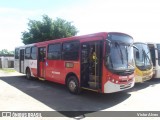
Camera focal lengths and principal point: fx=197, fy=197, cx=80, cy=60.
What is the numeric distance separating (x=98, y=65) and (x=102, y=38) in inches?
44.2

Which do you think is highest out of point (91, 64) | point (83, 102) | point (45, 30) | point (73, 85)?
point (45, 30)

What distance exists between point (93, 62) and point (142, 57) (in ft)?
12.7

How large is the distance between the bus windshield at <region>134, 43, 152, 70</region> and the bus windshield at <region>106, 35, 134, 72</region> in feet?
7.29

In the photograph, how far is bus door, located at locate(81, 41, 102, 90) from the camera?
8.15m

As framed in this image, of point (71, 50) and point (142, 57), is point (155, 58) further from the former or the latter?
point (71, 50)

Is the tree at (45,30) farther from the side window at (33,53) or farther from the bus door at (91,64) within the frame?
the bus door at (91,64)

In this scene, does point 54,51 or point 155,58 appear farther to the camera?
point 155,58

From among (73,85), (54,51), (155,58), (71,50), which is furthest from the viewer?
(155,58)

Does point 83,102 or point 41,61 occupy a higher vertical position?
point 41,61

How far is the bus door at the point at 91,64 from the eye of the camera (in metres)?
8.15

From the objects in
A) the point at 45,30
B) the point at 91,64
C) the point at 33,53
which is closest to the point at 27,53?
the point at 33,53

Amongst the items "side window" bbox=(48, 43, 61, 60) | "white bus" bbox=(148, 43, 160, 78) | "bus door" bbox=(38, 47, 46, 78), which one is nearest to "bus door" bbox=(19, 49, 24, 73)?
"bus door" bbox=(38, 47, 46, 78)

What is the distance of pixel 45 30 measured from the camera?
101 feet

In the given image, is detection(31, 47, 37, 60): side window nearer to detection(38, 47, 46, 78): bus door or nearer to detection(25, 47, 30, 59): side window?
detection(38, 47, 46, 78): bus door
